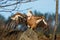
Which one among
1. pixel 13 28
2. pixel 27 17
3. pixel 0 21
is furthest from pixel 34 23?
pixel 0 21

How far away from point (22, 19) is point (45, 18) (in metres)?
0.19

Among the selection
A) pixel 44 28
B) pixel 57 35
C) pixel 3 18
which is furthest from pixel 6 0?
pixel 57 35

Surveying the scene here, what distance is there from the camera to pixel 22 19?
4.32 ft

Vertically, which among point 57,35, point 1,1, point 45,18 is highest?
point 1,1

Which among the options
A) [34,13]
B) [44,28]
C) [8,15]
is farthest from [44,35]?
[8,15]

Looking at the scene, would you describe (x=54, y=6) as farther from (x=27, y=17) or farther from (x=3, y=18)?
(x=3, y=18)

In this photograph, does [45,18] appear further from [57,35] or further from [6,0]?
[6,0]

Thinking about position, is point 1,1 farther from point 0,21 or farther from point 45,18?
point 45,18

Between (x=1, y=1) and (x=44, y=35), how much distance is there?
1.48ft

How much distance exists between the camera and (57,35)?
1.28 m

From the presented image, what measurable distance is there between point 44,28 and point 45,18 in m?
0.08

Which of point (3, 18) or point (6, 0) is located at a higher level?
point (6, 0)

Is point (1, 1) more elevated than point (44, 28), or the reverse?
point (1, 1)

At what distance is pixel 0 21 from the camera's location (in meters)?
1.31
